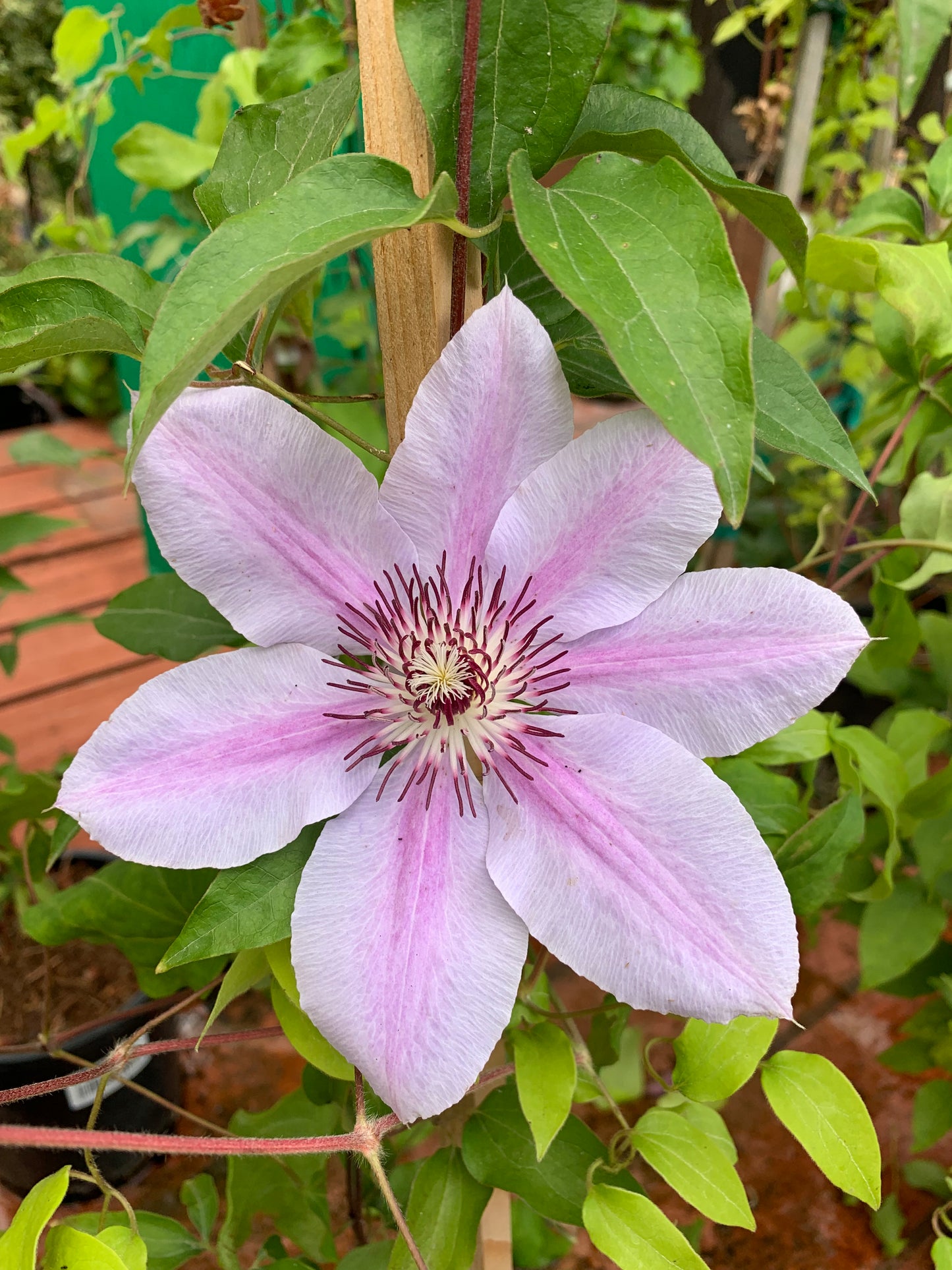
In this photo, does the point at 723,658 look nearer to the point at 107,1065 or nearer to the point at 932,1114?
the point at 107,1065

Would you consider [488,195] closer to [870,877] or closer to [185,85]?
[870,877]

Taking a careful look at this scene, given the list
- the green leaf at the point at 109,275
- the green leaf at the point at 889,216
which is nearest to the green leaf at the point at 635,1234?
the green leaf at the point at 109,275

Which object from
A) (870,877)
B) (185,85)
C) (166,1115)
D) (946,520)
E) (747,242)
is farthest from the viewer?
(747,242)

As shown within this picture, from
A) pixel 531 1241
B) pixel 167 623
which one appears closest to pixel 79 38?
pixel 167 623

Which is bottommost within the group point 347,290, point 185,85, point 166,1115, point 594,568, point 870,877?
point 166,1115

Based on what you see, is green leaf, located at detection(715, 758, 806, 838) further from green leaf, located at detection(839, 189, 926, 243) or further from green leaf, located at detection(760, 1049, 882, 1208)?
green leaf, located at detection(839, 189, 926, 243)

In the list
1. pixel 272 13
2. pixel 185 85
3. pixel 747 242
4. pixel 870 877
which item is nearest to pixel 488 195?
pixel 870 877

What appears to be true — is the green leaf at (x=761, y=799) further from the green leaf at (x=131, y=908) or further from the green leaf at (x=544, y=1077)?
the green leaf at (x=131, y=908)
